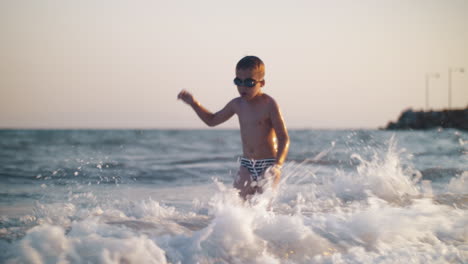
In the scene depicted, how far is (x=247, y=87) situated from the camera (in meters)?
3.69

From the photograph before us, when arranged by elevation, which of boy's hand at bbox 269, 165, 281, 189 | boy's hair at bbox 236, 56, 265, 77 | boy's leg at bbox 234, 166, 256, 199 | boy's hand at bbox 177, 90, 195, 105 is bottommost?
boy's leg at bbox 234, 166, 256, 199

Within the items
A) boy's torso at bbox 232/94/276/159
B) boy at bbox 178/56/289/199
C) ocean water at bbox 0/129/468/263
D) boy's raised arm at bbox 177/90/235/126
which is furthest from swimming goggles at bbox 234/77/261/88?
ocean water at bbox 0/129/468/263

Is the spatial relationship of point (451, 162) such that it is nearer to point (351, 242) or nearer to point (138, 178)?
point (138, 178)

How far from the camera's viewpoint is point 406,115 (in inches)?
2157

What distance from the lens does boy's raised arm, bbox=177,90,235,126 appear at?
403 centimetres

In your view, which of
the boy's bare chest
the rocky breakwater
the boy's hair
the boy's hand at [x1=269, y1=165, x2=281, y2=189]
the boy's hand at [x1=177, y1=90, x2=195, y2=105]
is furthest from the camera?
the rocky breakwater

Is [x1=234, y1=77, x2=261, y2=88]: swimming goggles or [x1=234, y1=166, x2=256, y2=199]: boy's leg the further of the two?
[x1=234, y1=166, x2=256, y2=199]: boy's leg

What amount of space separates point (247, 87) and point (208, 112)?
1.89ft

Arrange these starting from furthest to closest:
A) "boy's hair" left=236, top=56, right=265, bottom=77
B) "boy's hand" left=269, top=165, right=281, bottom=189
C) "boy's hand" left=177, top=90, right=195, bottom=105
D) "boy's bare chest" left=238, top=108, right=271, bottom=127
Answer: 1. "boy's hand" left=177, top=90, right=195, bottom=105
2. "boy's bare chest" left=238, top=108, right=271, bottom=127
3. "boy's hair" left=236, top=56, right=265, bottom=77
4. "boy's hand" left=269, top=165, right=281, bottom=189

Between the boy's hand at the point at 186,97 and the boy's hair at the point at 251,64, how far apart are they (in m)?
0.61

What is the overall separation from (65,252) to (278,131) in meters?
1.94

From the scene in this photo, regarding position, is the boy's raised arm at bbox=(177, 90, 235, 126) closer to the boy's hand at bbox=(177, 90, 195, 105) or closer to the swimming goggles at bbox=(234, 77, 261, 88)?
the boy's hand at bbox=(177, 90, 195, 105)

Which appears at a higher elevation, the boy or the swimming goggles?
the swimming goggles

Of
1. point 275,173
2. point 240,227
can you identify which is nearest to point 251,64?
point 275,173
